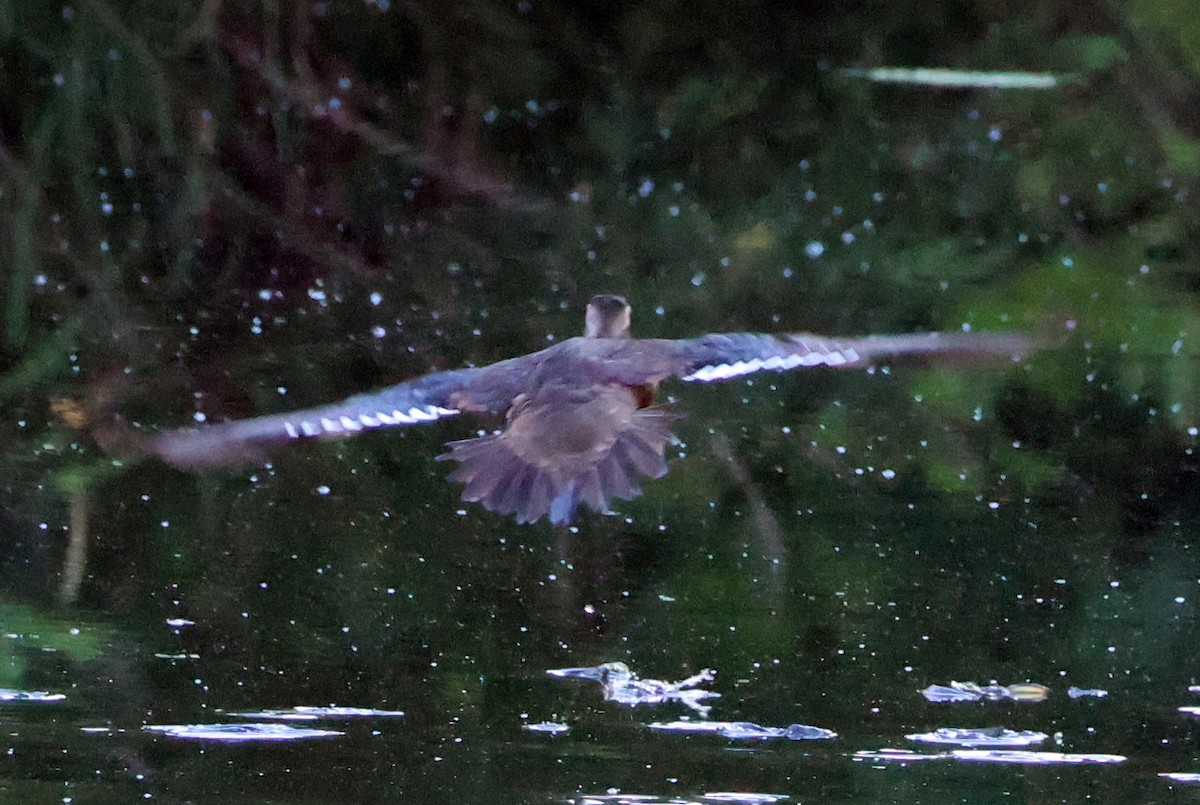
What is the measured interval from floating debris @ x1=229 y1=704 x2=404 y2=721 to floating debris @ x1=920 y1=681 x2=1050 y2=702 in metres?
0.65

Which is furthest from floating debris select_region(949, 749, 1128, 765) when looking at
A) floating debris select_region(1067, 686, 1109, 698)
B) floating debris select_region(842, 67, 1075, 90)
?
floating debris select_region(842, 67, 1075, 90)

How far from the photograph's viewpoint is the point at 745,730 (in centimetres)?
174

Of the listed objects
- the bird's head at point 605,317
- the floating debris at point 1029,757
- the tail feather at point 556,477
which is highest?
the bird's head at point 605,317

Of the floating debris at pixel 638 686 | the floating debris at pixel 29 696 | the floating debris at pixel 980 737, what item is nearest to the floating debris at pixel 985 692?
the floating debris at pixel 980 737

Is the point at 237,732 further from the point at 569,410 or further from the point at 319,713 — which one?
the point at 569,410

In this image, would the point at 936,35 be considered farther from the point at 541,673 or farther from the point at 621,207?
the point at 541,673

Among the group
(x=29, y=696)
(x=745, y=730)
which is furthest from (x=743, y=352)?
(x=29, y=696)

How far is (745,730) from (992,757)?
0.89 ft

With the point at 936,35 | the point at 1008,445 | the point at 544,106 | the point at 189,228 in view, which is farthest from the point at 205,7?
the point at 1008,445

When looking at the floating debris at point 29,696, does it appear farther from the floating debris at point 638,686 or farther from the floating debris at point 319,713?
the floating debris at point 638,686

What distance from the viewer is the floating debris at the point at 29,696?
1.83 meters

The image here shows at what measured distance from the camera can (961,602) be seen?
95.0 inches

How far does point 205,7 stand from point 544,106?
1004mm

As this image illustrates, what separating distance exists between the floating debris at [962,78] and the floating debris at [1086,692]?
98.7 inches
